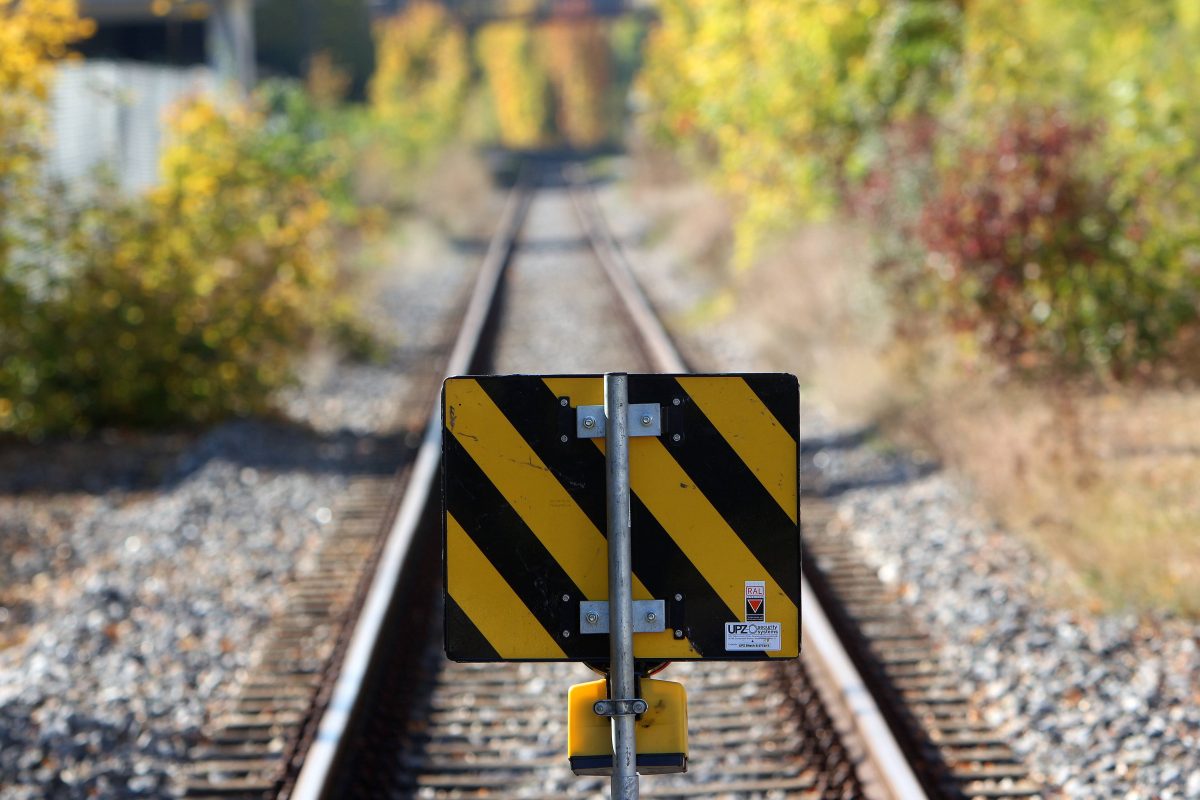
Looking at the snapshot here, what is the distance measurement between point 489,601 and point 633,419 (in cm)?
49

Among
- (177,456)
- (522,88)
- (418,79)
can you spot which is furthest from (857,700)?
(522,88)

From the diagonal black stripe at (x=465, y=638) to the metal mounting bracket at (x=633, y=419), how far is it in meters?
0.46

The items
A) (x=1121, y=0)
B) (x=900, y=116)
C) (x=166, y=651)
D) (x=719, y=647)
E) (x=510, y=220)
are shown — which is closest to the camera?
(x=719, y=647)

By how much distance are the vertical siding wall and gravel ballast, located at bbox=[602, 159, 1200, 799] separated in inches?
248

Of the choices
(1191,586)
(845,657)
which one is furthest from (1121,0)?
(845,657)

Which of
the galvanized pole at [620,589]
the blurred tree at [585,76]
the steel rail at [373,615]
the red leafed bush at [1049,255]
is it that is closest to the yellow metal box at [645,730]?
the galvanized pole at [620,589]

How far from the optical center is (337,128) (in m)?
24.9

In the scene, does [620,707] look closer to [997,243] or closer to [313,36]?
[997,243]

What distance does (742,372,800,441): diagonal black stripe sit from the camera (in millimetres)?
2865

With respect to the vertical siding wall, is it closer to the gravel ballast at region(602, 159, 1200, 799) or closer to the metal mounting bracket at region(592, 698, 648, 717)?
the gravel ballast at region(602, 159, 1200, 799)

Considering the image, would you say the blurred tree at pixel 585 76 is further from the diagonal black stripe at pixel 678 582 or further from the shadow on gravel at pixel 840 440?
the diagonal black stripe at pixel 678 582

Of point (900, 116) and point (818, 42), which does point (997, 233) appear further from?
point (818, 42)

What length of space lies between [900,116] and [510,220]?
18.5 m

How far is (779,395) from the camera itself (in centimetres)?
288
